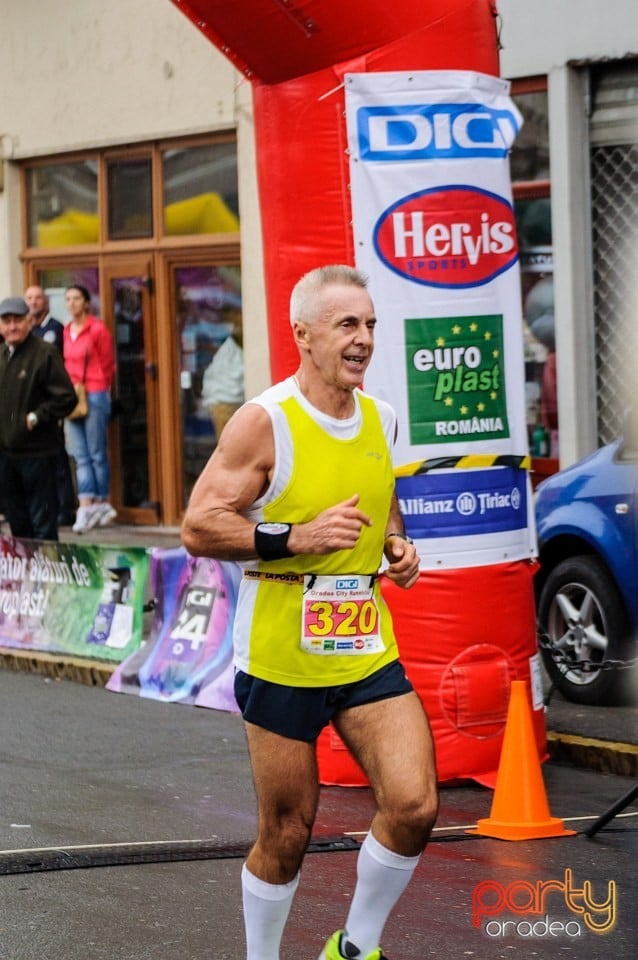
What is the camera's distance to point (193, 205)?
18.0 meters

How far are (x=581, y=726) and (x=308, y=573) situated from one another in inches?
176

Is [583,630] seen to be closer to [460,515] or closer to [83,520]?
[460,515]

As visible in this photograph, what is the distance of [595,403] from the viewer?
47.6 feet

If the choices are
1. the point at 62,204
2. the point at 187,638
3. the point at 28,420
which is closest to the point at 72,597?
the point at 187,638

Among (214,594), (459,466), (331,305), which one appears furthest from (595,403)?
(331,305)

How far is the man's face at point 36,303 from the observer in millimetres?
17953

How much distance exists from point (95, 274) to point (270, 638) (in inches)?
554

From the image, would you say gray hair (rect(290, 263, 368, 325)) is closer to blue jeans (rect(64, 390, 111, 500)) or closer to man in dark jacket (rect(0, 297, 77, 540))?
man in dark jacket (rect(0, 297, 77, 540))

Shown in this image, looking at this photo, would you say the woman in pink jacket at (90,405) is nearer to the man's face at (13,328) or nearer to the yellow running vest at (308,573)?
the man's face at (13,328)

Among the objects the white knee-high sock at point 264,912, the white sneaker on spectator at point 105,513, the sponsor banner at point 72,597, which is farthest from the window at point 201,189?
the white knee-high sock at point 264,912

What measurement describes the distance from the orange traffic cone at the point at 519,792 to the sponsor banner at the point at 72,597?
13.5ft

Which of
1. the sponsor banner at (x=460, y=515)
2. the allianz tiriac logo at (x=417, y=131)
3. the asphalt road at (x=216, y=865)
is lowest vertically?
the asphalt road at (x=216, y=865)

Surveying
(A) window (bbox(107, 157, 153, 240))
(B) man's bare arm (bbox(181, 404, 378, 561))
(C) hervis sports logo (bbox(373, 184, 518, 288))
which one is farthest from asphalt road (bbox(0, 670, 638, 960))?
(A) window (bbox(107, 157, 153, 240))

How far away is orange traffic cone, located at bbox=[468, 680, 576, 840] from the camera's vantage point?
7684 mm
